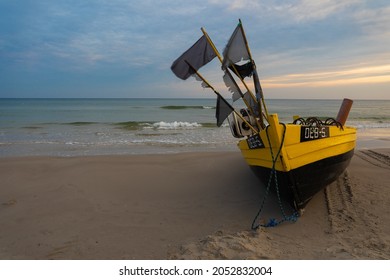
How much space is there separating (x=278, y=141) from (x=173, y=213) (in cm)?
243

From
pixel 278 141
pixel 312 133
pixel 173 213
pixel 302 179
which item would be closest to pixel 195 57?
pixel 278 141

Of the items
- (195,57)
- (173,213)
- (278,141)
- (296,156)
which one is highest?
(195,57)

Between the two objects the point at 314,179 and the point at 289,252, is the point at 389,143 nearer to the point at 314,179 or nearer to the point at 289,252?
the point at 314,179

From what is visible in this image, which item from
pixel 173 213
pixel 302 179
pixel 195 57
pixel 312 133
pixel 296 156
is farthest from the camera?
pixel 173 213

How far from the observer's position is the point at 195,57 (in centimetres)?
552

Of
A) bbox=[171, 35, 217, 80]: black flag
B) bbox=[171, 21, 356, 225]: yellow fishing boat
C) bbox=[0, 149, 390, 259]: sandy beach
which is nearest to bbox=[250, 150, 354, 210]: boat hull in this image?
bbox=[171, 21, 356, 225]: yellow fishing boat

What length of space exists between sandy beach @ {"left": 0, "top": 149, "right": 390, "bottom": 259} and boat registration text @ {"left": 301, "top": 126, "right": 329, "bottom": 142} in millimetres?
1296

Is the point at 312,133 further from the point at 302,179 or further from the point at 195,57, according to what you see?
the point at 195,57

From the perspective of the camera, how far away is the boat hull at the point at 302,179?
4859 millimetres

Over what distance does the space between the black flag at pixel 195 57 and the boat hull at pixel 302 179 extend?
2154 mm

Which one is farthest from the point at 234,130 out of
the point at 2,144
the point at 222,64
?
Answer: the point at 2,144

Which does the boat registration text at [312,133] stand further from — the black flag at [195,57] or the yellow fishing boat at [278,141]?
the black flag at [195,57]

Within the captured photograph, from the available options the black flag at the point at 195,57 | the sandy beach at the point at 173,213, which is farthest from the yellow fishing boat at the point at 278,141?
the sandy beach at the point at 173,213

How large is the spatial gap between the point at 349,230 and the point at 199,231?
2.29 metres
